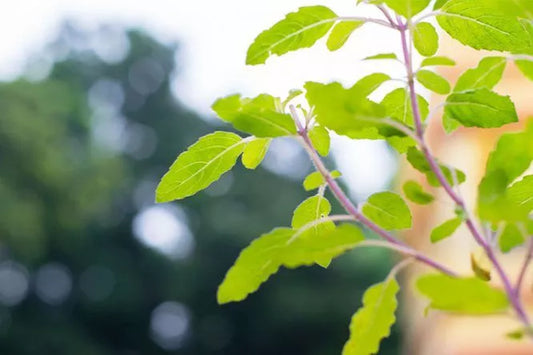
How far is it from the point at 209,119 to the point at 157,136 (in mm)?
1064

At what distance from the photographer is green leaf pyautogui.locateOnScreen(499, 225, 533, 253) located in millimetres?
527

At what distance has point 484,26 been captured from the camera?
2.19ft

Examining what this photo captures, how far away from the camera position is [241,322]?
13.9 m

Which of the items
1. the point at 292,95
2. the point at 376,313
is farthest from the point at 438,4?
the point at 376,313

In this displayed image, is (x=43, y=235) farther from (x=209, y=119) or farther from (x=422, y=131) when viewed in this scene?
(x=422, y=131)

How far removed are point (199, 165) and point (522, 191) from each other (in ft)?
0.88

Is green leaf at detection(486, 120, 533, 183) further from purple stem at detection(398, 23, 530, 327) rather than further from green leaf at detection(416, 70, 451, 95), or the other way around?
green leaf at detection(416, 70, 451, 95)

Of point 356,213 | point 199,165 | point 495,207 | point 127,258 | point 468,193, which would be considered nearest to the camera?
point 495,207

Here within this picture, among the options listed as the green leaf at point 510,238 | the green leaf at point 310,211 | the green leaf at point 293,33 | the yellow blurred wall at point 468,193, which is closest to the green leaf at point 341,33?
the green leaf at point 293,33

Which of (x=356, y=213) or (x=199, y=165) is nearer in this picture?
(x=356, y=213)

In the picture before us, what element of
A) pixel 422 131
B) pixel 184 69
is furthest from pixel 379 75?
pixel 184 69

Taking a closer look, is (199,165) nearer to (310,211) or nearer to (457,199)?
(310,211)

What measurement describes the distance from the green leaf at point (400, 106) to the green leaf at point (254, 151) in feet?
0.36

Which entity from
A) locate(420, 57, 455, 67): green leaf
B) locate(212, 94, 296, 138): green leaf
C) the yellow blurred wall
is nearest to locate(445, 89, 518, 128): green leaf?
locate(420, 57, 455, 67): green leaf
